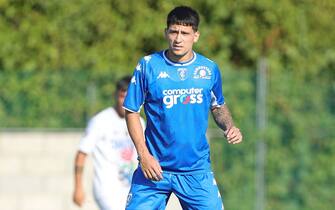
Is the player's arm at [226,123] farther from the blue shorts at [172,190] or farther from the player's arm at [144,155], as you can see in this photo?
the player's arm at [144,155]

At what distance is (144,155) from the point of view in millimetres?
7742

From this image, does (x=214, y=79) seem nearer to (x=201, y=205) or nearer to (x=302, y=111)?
(x=201, y=205)

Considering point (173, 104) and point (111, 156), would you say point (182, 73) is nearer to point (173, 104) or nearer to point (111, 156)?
point (173, 104)

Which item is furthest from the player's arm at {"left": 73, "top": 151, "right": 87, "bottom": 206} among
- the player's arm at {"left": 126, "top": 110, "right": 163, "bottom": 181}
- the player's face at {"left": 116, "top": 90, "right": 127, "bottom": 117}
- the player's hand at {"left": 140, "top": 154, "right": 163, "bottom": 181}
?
the player's hand at {"left": 140, "top": 154, "right": 163, "bottom": 181}

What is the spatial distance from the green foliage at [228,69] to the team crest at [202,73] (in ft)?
23.8

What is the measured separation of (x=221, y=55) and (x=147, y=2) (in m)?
1.35

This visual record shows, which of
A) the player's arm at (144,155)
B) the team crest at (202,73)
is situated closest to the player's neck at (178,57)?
the team crest at (202,73)

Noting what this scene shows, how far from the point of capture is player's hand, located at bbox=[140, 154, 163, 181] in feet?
25.4

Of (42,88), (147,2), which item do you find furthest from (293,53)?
(42,88)

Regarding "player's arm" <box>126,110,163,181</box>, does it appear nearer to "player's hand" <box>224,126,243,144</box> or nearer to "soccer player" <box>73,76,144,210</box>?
"player's hand" <box>224,126,243,144</box>

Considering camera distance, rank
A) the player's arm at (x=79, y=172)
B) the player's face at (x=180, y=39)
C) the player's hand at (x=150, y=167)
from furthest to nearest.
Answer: the player's arm at (x=79, y=172) < the player's face at (x=180, y=39) < the player's hand at (x=150, y=167)

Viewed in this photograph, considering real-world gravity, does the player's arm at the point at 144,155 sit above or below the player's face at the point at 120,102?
below

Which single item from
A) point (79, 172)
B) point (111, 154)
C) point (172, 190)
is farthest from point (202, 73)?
point (79, 172)

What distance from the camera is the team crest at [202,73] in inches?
314
